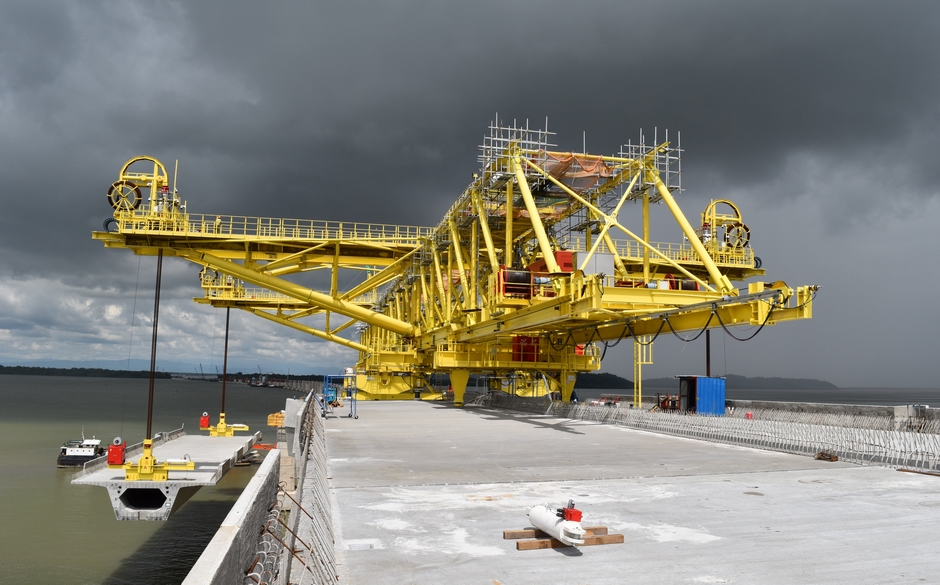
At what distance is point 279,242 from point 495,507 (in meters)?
30.4

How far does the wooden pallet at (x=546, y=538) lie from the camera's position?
25.2 feet

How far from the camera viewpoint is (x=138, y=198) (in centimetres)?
3447

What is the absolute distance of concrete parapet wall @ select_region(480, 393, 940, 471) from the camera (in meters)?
14.4

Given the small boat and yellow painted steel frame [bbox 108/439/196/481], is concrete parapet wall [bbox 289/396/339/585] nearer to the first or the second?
yellow painted steel frame [bbox 108/439/196/481]

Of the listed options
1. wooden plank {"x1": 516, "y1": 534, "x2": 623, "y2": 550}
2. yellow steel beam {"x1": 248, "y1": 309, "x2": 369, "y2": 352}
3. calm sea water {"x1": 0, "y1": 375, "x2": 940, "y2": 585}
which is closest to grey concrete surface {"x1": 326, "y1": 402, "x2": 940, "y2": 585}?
wooden plank {"x1": 516, "y1": 534, "x2": 623, "y2": 550}

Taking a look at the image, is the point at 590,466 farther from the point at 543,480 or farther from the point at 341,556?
the point at 341,556

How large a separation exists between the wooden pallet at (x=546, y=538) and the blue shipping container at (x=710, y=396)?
843 inches

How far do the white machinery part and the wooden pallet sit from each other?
10 centimetres

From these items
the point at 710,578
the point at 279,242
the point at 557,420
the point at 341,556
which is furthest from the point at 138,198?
the point at 710,578

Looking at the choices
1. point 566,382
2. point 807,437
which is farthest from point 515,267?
point 807,437

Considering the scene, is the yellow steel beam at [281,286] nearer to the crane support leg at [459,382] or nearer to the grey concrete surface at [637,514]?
the crane support leg at [459,382]

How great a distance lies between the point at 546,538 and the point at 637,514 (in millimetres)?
2120

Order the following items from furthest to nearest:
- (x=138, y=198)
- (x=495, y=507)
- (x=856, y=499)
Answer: (x=138, y=198), (x=856, y=499), (x=495, y=507)

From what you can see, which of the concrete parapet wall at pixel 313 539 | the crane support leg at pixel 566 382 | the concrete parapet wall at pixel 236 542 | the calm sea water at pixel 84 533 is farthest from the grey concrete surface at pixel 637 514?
the crane support leg at pixel 566 382
